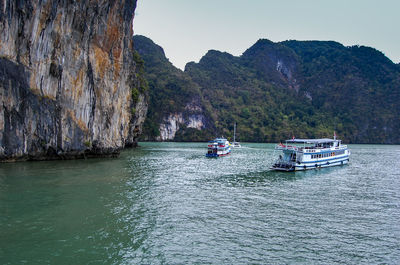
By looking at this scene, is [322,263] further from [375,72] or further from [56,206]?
[375,72]

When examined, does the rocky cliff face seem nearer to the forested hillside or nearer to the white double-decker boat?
the white double-decker boat

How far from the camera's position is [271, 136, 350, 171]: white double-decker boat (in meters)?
34.2

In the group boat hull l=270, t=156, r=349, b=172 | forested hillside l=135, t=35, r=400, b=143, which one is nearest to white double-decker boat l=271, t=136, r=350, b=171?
boat hull l=270, t=156, r=349, b=172

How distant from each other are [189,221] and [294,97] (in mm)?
183188

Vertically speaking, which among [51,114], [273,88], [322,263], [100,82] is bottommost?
[322,263]

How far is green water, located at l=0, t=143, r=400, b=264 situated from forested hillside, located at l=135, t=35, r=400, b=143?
9441 centimetres

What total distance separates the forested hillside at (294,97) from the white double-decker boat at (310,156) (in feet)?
269

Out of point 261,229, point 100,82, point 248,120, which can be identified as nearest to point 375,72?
point 248,120

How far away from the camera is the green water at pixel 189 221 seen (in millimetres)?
10688

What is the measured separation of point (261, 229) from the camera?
13.6m

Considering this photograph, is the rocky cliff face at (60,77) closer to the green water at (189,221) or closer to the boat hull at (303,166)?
the green water at (189,221)

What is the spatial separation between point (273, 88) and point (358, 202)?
564 feet

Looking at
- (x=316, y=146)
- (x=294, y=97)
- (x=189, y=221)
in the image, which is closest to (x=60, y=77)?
(x=189, y=221)

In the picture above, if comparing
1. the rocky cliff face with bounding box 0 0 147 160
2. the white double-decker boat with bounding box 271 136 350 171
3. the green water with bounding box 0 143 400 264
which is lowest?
the green water with bounding box 0 143 400 264
